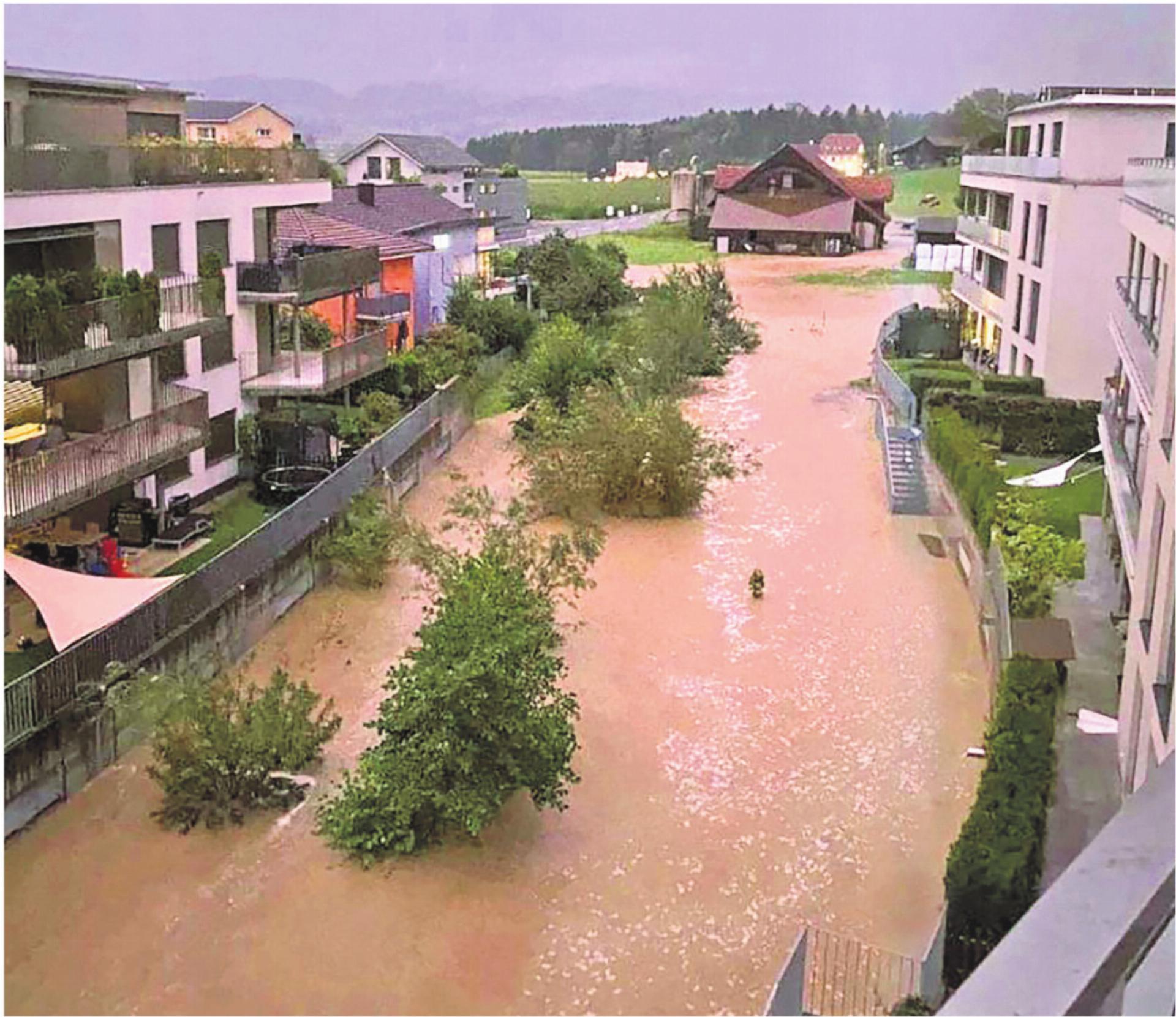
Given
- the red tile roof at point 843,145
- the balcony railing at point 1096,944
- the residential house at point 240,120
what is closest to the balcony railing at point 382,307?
the residential house at point 240,120

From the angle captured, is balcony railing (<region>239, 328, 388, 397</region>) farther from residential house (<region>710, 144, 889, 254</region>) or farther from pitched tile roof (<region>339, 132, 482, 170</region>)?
residential house (<region>710, 144, 889, 254</region>)

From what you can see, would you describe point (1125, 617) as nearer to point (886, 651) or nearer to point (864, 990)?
point (886, 651)

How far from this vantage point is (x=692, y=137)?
13.8 meters

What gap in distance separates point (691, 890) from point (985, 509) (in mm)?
3568

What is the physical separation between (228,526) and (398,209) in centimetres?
666

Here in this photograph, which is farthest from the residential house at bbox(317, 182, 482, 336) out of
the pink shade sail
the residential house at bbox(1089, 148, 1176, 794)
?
the residential house at bbox(1089, 148, 1176, 794)

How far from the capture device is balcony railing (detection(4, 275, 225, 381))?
5703mm

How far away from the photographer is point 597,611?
7199mm

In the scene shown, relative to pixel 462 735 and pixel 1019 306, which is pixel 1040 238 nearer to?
pixel 1019 306

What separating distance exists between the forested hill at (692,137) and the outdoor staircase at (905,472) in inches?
92.4

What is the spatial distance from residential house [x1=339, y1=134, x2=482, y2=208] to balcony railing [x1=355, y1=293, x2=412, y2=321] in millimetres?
5425

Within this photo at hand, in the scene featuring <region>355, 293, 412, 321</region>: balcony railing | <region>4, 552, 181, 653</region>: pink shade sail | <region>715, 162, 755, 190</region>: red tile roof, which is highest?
<region>715, 162, 755, 190</region>: red tile roof

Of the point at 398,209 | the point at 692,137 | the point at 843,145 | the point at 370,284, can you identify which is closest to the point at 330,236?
the point at 370,284

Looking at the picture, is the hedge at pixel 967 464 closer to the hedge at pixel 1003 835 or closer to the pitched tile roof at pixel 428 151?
the hedge at pixel 1003 835
